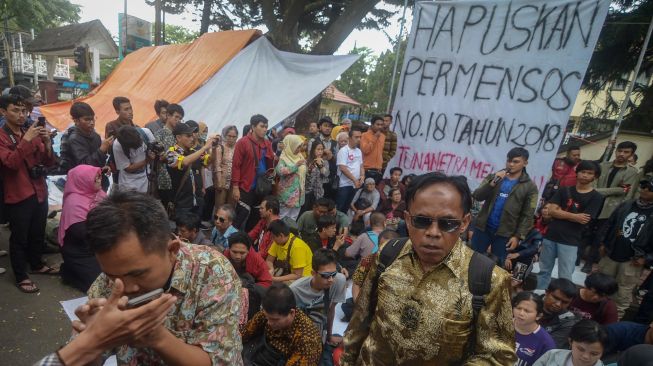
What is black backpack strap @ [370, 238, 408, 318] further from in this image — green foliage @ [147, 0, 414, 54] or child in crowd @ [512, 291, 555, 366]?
green foliage @ [147, 0, 414, 54]

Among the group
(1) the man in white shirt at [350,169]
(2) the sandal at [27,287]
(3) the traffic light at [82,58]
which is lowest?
(2) the sandal at [27,287]

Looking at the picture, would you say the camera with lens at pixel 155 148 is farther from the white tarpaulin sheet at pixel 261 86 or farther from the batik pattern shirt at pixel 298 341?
the white tarpaulin sheet at pixel 261 86

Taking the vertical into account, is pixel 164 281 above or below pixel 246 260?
above

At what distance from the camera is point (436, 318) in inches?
52.0

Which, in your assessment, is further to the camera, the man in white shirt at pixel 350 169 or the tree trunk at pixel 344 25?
the tree trunk at pixel 344 25

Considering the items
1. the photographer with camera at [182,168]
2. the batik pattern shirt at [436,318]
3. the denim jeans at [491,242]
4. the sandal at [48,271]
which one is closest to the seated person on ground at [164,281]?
the batik pattern shirt at [436,318]

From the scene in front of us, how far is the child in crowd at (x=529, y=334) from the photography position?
2.68 metres

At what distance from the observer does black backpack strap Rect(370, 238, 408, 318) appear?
1.51 meters

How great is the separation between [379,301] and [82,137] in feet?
12.2

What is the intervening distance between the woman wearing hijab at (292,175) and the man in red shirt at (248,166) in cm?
29

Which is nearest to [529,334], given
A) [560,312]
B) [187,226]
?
[560,312]

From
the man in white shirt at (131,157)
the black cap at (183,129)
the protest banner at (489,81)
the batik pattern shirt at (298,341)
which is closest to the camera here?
the batik pattern shirt at (298,341)

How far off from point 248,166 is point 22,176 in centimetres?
233

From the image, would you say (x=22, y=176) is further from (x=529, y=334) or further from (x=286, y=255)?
(x=529, y=334)
